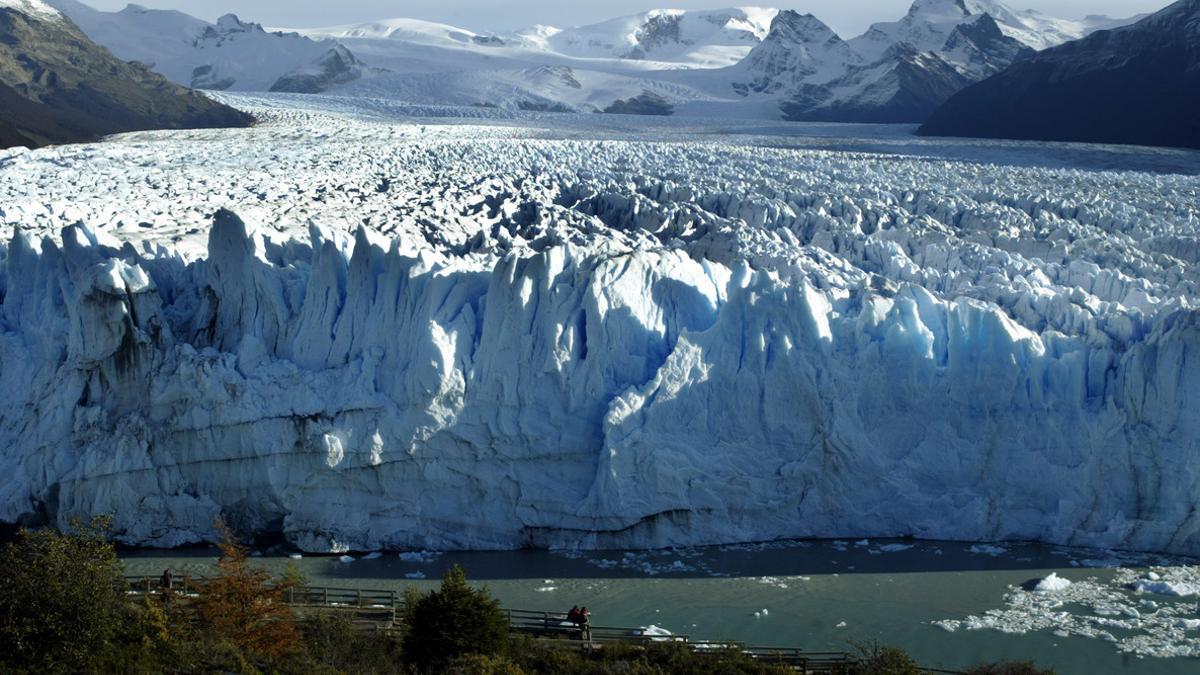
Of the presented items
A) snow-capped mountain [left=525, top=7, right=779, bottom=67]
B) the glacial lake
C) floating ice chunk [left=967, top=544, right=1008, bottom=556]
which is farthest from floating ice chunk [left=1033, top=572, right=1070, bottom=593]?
snow-capped mountain [left=525, top=7, right=779, bottom=67]

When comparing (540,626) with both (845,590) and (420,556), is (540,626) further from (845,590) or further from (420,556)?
(845,590)

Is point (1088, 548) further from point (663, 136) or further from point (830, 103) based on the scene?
point (830, 103)

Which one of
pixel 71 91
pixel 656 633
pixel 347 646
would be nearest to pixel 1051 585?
pixel 656 633

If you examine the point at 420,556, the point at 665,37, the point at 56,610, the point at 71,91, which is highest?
the point at 665,37

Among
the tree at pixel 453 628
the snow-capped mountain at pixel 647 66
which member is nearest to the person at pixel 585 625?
the tree at pixel 453 628

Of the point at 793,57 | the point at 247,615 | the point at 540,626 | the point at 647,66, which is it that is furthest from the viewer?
the point at 647,66

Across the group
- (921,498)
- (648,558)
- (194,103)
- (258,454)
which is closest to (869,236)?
(921,498)

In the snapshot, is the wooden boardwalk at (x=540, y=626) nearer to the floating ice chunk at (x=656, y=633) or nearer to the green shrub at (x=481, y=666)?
the floating ice chunk at (x=656, y=633)

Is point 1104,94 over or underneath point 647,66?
underneath
